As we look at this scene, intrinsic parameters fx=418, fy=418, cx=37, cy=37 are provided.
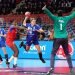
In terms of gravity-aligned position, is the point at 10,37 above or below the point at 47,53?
above

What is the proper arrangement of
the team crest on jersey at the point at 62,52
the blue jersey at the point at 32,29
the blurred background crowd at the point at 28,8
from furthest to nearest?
1. the blurred background crowd at the point at 28,8
2. the team crest on jersey at the point at 62,52
3. the blue jersey at the point at 32,29

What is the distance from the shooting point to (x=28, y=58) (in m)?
22.4

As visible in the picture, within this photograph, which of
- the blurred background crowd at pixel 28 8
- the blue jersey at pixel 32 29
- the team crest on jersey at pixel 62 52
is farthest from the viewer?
the blurred background crowd at pixel 28 8

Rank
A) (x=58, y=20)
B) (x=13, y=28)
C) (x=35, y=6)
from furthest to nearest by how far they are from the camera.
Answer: (x=35, y=6)
(x=13, y=28)
(x=58, y=20)

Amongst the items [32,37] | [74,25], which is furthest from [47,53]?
[32,37]

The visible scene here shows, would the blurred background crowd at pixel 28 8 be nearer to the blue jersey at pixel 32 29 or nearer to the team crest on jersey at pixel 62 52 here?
the team crest on jersey at pixel 62 52

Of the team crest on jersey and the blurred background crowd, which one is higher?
the blurred background crowd

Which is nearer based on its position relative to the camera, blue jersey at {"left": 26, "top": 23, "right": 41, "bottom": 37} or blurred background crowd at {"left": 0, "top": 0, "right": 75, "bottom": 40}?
blue jersey at {"left": 26, "top": 23, "right": 41, "bottom": 37}

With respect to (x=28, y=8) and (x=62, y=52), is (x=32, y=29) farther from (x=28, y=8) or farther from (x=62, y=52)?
(x=28, y=8)

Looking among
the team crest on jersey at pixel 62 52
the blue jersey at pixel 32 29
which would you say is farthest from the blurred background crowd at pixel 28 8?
the blue jersey at pixel 32 29

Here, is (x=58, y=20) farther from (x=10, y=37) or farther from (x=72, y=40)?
(x=72, y=40)

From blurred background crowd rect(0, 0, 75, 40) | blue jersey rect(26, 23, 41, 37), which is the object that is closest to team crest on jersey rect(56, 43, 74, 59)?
blue jersey rect(26, 23, 41, 37)

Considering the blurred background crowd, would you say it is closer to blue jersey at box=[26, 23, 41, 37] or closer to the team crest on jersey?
the team crest on jersey

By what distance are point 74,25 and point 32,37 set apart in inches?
247
